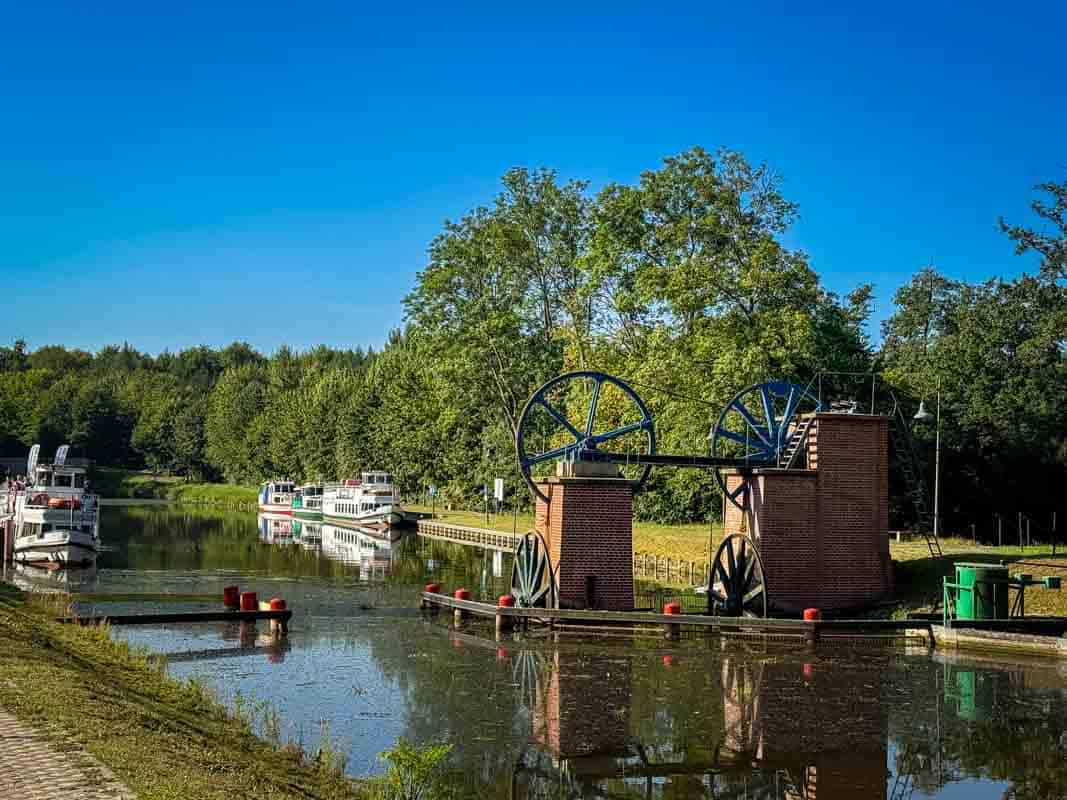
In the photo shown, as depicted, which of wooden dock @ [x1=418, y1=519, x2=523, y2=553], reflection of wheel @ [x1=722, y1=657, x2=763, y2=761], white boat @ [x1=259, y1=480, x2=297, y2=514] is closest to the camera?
reflection of wheel @ [x1=722, y1=657, x2=763, y2=761]

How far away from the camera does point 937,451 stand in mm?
43531

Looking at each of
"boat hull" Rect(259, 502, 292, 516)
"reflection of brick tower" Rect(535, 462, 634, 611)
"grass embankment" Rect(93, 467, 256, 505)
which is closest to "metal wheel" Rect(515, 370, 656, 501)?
"reflection of brick tower" Rect(535, 462, 634, 611)

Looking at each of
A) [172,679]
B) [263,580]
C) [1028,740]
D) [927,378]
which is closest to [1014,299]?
[927,378]

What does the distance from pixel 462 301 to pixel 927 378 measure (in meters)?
25.7

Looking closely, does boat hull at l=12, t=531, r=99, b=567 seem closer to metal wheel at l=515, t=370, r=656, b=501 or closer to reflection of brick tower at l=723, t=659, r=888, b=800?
metal wheel at l=515, t=370, r=656, b=501

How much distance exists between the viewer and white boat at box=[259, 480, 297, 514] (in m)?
96.3

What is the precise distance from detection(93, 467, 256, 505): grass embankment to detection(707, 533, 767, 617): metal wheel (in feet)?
302

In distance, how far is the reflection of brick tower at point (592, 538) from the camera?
28.7 m

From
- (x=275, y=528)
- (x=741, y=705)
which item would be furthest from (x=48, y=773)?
(x=275, y=528)

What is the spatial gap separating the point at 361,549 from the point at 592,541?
3335 centimetres

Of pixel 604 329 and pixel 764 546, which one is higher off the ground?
pixel 604 329

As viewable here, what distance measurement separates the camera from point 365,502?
78312 mm

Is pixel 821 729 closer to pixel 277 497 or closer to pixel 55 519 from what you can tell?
pixel 55 519

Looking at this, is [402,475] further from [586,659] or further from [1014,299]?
[586,659]
